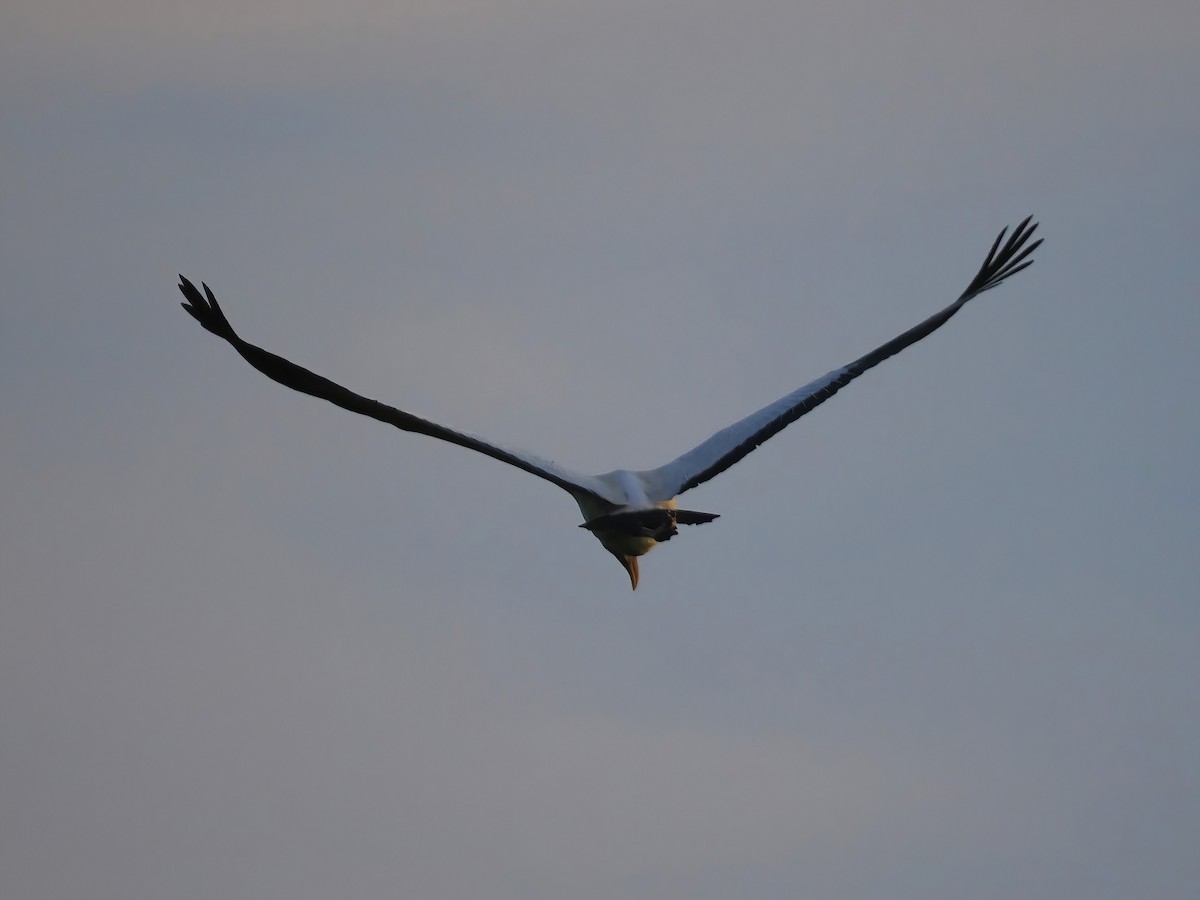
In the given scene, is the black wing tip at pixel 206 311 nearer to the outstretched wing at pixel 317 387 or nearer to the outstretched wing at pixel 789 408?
the outstretched wing at pixel 317 387

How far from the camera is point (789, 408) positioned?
2994 cm

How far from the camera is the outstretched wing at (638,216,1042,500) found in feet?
95.0

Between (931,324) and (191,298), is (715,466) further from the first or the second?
(191,298)

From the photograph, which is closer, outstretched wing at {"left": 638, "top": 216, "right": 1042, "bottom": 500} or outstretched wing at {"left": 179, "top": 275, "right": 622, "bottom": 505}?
outstretched wing at {"left": 179, "top": 275, "right": 622, "bottom": 505}

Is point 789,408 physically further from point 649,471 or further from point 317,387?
point 317,387

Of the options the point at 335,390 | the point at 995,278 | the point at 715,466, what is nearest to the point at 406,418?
the point at 335,390

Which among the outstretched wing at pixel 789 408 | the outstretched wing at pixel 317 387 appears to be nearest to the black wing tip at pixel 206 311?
the outstretched wing at pixel 317 387

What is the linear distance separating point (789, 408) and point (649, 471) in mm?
2263

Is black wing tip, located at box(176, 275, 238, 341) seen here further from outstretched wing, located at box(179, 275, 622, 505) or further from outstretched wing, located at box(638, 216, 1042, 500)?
outstretched wing, located at box(638, 216, 1042, 500)

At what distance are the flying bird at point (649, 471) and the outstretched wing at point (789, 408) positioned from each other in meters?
0.01

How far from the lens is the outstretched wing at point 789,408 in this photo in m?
→ 29.0

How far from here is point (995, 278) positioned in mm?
31828

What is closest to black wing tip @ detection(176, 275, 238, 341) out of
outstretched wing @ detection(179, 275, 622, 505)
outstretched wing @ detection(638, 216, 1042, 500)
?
outstretched wing @ detection(179, 275, 622, 505)

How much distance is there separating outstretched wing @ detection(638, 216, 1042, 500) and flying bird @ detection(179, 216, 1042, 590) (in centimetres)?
1
